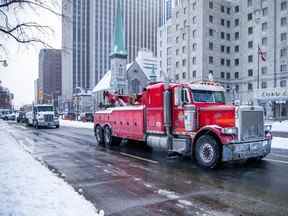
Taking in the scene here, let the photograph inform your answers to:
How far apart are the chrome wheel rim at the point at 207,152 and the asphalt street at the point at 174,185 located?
441mm

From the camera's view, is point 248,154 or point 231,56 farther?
point 231,56

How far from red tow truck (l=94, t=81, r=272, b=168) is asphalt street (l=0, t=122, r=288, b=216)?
557mm

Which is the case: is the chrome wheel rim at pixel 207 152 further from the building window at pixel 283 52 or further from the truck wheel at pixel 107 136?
the building window at pixel 283 52

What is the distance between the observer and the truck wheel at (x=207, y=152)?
9.99 m

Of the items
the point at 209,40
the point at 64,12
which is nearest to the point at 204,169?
the point at 64,12

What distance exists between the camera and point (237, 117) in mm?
9812

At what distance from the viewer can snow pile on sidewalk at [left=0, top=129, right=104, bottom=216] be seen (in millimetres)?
5707

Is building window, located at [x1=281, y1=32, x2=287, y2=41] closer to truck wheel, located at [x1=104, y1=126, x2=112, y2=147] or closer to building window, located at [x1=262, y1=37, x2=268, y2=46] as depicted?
building window, located at [x1=262, y1=37, x2=268, y2=46]

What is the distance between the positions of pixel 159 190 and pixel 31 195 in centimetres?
284

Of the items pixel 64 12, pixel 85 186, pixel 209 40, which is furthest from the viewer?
→ pixel 209 40

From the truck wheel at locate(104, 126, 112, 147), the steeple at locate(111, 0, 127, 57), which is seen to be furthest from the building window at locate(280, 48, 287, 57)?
the truck wheel at locate(104, 126, 112, 147)

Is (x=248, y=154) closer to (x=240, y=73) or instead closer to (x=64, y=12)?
(x=64, y=12)

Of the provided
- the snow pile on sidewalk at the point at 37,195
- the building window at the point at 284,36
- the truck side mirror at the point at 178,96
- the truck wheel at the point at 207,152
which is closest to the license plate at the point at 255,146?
the truck wheel at the point at 207,152

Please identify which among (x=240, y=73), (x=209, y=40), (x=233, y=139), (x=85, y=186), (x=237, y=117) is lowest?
(x=85, y=186)
